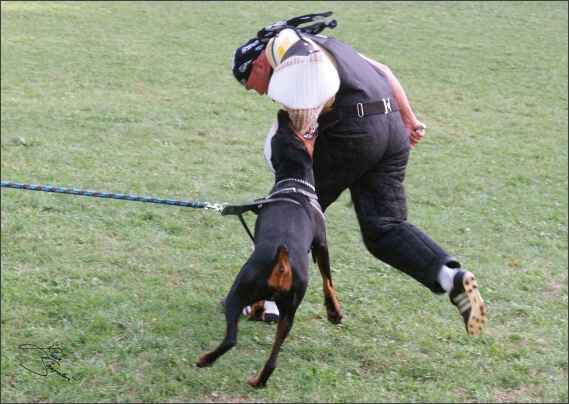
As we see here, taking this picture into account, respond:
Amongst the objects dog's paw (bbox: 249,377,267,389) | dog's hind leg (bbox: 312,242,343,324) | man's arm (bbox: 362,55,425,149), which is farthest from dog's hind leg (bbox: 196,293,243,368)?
man's arm (bbox: 362,55,425,149)

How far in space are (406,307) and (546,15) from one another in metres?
13.2

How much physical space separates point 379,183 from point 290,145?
0.61m

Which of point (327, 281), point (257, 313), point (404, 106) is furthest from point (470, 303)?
point (257, 313)

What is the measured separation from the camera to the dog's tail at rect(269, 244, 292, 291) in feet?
10.2

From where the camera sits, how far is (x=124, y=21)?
13.3 meters

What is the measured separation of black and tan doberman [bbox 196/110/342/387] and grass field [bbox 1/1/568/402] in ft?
1.74

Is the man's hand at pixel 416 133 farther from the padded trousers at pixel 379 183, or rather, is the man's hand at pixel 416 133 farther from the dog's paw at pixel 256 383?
the dog's paw at pixel 256 383

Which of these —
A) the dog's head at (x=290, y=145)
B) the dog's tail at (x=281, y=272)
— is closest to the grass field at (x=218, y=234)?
the dog's tail at (x=281, y=272)

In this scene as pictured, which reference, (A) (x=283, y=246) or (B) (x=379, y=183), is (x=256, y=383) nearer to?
(A) (x=283, y=246)

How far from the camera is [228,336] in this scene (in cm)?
311

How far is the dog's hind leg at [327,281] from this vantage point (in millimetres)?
3766

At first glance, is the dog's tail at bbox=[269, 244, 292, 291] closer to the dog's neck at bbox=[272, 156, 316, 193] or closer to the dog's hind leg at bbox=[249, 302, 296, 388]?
the dog's hind leg at bbox=[249, 302, 296, 388]

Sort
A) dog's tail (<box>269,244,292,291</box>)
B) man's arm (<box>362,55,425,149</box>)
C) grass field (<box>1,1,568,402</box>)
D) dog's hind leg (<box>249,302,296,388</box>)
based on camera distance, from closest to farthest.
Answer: dog's tail (<box>269,244,292,291</box>) < dog's hind leg (<box>249,302,296,388</box>) < grass field (<box>1,1,568,402</box>) < man's arm (<box>362,55,425,149</box>)

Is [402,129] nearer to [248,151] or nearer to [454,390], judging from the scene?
[454,390]
